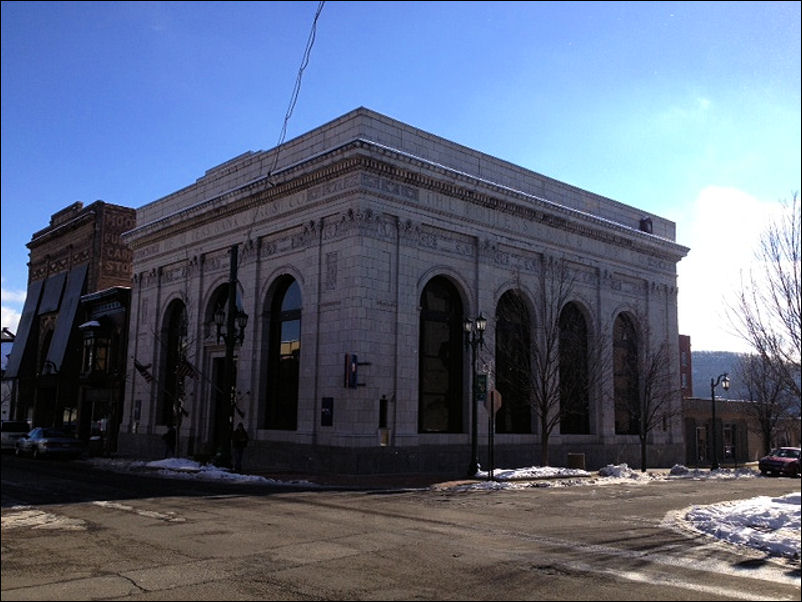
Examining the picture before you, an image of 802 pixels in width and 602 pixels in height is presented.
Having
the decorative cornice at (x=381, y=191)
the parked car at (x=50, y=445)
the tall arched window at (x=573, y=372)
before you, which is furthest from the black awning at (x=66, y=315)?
the tall arched window at (x=573, y=372)

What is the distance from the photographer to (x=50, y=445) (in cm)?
3459

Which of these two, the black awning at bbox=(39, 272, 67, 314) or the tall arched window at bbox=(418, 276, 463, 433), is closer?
the tall arched window at bbox=(418, 276, 463, 433)

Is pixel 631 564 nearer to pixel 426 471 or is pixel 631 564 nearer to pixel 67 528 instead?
pixel 67 528

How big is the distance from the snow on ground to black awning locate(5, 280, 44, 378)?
27934mm

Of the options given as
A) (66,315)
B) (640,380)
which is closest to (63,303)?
(66,315)

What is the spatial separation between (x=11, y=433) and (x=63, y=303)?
12.6m

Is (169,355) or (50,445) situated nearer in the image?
(50,445)

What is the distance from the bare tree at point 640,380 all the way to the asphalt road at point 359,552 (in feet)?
63.9

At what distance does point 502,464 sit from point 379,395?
7.98m

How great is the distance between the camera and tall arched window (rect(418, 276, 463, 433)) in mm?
29703

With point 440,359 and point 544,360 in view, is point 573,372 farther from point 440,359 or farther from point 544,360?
point 440,359

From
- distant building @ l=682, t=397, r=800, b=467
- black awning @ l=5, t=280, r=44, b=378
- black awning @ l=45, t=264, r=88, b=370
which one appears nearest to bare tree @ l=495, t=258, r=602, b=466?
distant building @ l=682, t=397, r=800, b=467

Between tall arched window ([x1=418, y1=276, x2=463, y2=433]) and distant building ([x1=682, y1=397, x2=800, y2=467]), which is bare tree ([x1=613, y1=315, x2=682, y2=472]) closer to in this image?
distant building ([x1=682, y1=397, x2=800, y2=467])

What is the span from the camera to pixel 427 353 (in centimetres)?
3005
